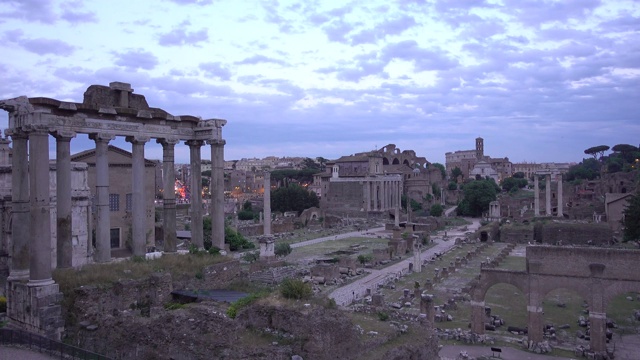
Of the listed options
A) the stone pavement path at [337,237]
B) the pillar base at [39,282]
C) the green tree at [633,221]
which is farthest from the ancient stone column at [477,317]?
the stone pavement path at [337,237]

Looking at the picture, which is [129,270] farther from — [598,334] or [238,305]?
[598,334]

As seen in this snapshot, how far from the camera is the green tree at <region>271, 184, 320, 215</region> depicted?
79312 millimetres

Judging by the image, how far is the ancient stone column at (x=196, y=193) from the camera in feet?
62.3

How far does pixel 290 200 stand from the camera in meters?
79.5

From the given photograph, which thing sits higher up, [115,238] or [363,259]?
[115,238]

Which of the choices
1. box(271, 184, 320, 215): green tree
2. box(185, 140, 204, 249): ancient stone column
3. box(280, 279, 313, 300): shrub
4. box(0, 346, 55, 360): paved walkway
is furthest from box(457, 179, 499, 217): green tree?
box(0, 346, 55, 360): paved walkway

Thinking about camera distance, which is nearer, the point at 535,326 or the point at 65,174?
the point at 65,174

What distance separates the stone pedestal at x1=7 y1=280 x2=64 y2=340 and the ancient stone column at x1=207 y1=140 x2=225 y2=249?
6.83 m

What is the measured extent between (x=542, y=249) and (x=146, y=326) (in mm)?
15842

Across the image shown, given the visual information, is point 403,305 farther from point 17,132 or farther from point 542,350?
point 17,132

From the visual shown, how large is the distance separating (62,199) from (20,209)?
173 cm

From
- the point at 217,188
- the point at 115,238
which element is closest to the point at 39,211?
the point at 217,188

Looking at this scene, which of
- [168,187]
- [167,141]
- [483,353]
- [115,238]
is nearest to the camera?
[483,353]

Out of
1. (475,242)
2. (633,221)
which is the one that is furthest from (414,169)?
(633,221)
